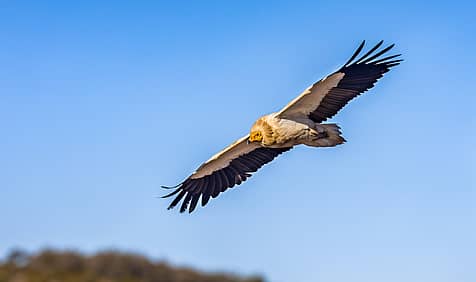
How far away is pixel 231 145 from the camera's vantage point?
2016cm

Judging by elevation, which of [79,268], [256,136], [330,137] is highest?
[79,268]

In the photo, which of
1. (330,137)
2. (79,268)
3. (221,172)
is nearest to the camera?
(330,137)

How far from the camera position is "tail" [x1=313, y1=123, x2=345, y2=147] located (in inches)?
717

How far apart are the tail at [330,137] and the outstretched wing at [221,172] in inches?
83.9

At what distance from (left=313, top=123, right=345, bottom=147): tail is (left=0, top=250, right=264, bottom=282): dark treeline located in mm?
63529

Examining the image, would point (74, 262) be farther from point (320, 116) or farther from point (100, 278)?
point (320, 116)

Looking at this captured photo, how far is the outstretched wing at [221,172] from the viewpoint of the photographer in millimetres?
20594

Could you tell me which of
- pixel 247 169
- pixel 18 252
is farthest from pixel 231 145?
pixel 18 252

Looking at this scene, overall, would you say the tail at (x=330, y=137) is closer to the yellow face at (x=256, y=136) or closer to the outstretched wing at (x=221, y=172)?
the yellow face at (x=256, y=136)

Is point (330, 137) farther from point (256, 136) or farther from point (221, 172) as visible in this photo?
point (221, 172)

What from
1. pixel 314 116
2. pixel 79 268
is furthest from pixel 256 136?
pixel 79 268

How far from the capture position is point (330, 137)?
719 inches

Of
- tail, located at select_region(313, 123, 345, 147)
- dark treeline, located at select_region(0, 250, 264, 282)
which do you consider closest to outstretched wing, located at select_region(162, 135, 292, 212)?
tail, located at select_region(313, 123, 345, 147)

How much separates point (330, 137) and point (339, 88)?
1.24 meters
